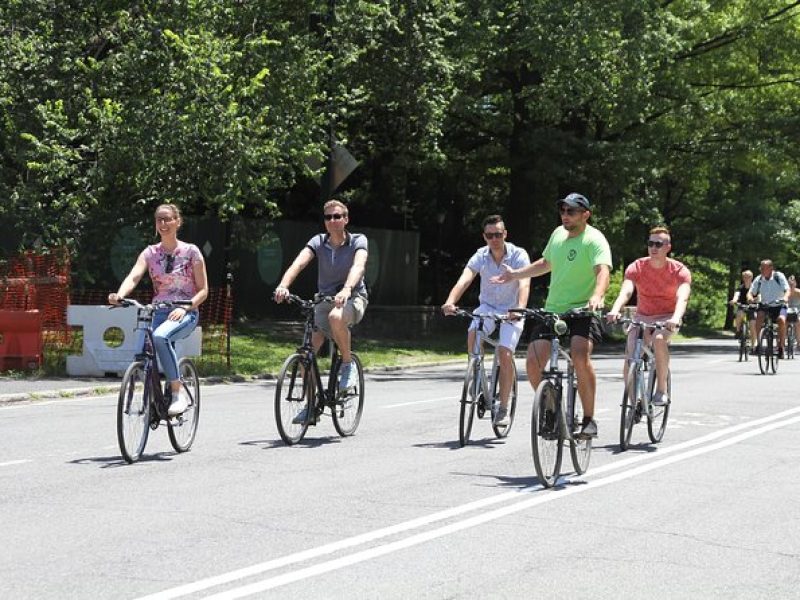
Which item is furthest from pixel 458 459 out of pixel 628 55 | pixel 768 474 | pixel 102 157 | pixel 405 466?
pixel 628 55

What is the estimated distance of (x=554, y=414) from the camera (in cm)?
938

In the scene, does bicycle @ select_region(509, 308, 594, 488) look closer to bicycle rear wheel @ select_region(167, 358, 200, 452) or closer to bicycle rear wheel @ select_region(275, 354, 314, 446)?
bicycle rear wheel @ select_region(275, 354, 314, 446)

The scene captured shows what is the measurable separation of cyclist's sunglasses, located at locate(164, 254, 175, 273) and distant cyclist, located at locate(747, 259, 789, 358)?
1665cm

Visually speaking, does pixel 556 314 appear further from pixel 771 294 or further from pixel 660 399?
pixel 771 294

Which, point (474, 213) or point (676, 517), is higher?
point (474, 213)

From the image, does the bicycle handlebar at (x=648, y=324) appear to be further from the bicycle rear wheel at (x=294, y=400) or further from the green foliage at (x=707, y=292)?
the green foliage at (x=707, y=292)

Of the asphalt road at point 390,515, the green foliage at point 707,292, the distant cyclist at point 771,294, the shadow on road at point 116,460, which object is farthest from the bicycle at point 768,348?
the green foliage at point 707,292

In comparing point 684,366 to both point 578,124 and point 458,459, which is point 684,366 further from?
point 458,459

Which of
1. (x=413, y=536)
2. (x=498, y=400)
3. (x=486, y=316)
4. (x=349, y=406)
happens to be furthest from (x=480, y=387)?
(x=413, y=536)

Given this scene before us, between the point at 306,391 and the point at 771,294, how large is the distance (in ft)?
52.4

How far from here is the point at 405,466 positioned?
1049 centimetres

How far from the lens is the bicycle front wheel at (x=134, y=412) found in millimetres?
10070

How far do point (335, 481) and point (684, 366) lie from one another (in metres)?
17.4

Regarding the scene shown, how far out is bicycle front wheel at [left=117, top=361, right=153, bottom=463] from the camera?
1007 centimetres
